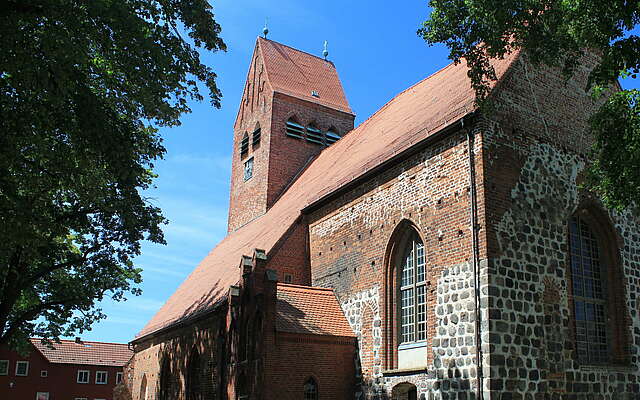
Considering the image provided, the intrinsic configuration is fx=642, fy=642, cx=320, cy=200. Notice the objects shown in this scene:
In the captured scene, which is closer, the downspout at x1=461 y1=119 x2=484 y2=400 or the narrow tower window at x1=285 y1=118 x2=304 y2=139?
the downspout at x1=461 y1=119 x2=484 y2=400

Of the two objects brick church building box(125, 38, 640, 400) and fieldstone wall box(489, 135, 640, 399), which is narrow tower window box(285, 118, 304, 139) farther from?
fieldstone wall box(489, 135, 640, 399)

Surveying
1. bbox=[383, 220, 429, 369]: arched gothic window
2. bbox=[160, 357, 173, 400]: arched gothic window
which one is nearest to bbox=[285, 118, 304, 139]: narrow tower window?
bbox=[160, 357, 173, 400]: arched gothic window

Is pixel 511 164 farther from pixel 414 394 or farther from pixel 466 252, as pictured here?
pixel 414 394

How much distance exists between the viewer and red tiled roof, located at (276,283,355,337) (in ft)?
53.8

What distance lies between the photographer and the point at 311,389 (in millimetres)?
16141

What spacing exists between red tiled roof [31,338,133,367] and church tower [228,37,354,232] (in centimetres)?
2652

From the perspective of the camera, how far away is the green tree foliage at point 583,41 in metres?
10.9

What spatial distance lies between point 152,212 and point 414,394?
409 inches

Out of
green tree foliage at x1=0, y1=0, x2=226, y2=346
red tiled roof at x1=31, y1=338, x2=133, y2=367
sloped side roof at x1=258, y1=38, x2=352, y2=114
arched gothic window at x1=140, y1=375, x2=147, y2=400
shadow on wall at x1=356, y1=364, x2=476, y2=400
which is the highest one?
sloped side roof at x1=258, y1=38, x2=352, y2=114

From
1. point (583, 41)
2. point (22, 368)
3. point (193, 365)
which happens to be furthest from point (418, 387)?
point (22, 368)

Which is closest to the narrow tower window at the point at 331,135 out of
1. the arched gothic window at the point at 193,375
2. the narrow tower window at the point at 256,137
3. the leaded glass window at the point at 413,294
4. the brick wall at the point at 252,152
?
the brick wall at the point at 252,152

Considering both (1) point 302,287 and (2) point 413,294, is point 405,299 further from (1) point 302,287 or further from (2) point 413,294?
(1) point 302,287

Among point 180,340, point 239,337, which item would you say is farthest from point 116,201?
point 180,340

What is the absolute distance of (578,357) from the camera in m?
13.8
